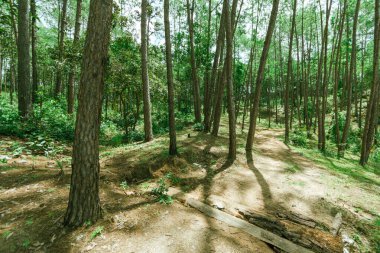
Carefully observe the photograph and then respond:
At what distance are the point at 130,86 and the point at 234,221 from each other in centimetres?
850

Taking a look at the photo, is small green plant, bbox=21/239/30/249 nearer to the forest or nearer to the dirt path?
the forest

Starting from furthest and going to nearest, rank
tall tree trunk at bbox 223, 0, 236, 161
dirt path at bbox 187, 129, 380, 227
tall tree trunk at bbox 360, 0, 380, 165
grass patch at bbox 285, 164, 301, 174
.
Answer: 1. tall tree trunk at bbox 360, 0, 380, 165
2. grass patch at bbox 285, 164, 301, 174
3. tall tree trunk at bbox 223, 0, 236, 161
4. dirt path at bbox 187, 129, 380, 227

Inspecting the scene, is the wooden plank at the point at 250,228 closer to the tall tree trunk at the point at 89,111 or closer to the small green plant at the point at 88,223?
the small green plant at the point at 88,223

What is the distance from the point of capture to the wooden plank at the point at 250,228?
3.79m

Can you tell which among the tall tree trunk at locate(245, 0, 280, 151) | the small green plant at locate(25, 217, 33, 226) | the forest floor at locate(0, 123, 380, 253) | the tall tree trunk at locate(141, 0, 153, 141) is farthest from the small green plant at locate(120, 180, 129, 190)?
the tall tree trunk at locate(245, 0, 280, 151)

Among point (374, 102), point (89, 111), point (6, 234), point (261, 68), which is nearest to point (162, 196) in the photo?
point (89, 111)

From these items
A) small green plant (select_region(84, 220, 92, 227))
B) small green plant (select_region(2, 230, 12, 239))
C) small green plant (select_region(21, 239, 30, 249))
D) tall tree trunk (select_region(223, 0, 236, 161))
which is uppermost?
tall tree trunk (select_region(223, 0, 236, 161))

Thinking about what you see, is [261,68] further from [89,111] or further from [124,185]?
[89,111]

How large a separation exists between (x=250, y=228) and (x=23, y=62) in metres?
10.5

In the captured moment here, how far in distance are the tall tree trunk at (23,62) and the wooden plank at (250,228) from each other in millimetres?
8387

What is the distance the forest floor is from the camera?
356cm

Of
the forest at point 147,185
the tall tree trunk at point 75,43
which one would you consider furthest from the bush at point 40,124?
the tall tree trunk at point 75,43

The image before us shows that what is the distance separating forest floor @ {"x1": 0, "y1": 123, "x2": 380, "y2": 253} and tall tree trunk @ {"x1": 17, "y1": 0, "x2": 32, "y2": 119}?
191cm

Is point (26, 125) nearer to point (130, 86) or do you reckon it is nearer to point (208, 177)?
point (130, 86)
